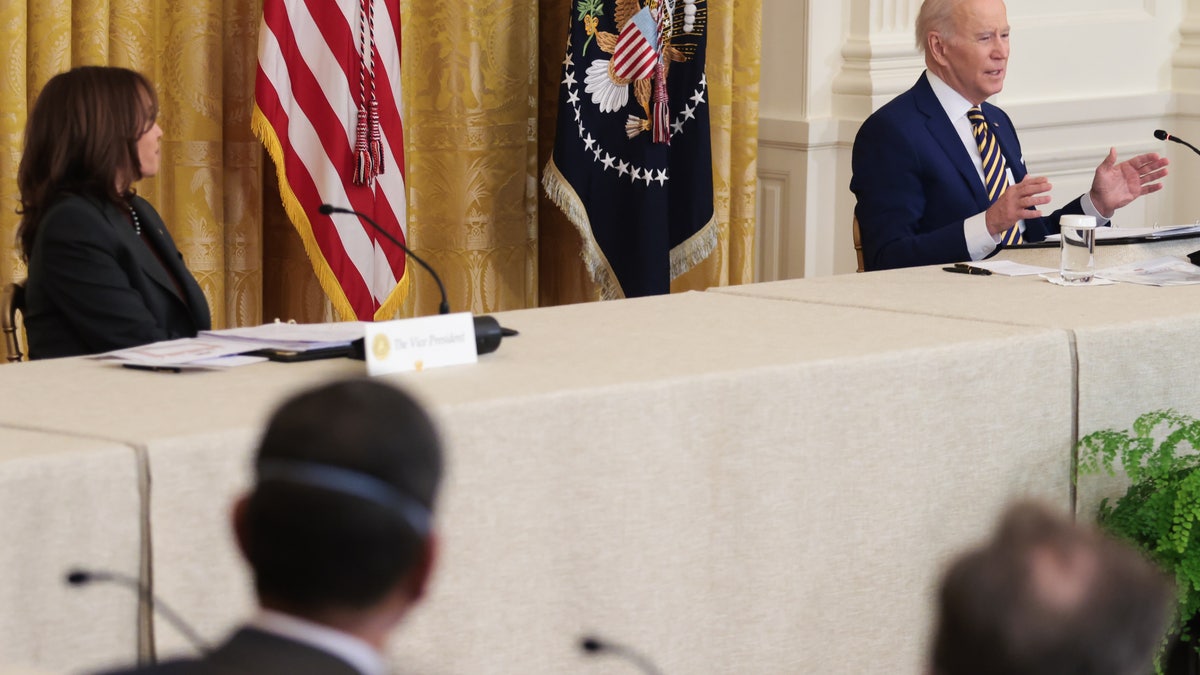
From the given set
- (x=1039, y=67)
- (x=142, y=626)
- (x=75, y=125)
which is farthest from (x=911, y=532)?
(x=1039, y=67)

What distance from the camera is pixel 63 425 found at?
199 centimetres

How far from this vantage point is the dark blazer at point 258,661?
3.22ft

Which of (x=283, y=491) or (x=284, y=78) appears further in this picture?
(x=284, y=78)

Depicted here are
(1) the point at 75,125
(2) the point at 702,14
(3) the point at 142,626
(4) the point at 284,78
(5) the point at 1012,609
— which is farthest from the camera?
(2) the point at 702,14

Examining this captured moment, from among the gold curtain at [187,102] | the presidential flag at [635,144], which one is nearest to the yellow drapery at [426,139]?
the gold curtain at [187,102]

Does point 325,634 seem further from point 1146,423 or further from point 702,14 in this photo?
point 702,14

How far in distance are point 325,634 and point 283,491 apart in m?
0.10

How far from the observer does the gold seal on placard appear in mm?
2294

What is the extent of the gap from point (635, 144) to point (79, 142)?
2.33 metres

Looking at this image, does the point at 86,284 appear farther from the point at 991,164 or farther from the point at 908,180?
the point at 991,164

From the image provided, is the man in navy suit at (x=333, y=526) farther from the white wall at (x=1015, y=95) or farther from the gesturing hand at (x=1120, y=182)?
the white wall at (x=1015, y=95)

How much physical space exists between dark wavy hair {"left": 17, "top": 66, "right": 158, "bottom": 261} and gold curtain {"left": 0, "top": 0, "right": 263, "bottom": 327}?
109 centimetres

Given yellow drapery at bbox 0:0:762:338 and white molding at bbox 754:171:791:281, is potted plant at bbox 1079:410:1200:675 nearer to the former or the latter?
yellow drapery at bbox 0:0:762:338

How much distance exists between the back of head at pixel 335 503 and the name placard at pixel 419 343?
1246 mm
